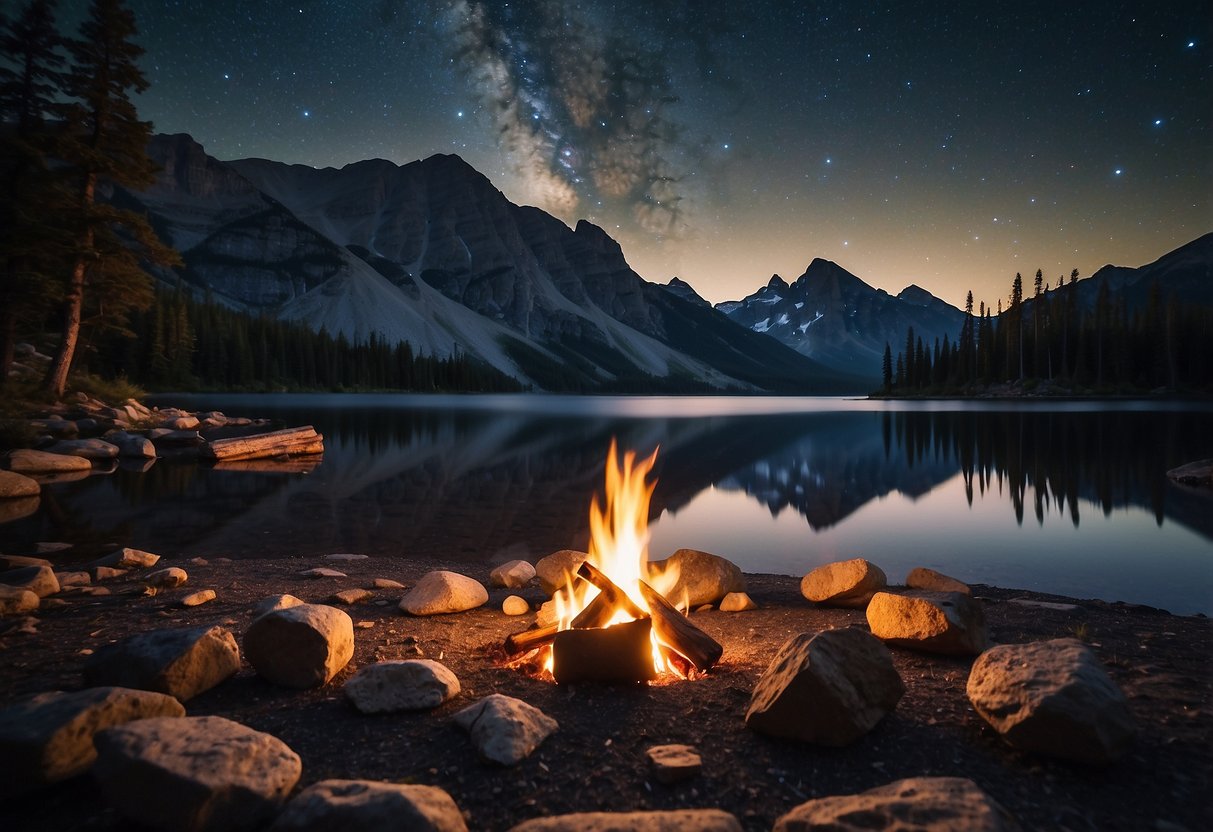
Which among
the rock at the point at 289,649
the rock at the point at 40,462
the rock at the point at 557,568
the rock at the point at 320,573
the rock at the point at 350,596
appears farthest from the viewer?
the rock at the point at 40,462

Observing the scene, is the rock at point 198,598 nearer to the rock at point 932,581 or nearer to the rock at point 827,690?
the rock at point 827,690

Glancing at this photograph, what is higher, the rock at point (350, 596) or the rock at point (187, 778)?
the rock at point (187, 778)

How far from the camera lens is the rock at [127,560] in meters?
9.26

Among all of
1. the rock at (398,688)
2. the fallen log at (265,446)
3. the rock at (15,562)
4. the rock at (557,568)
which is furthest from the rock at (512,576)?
the fallen log at (265,446)

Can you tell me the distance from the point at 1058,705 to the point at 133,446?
3194cm

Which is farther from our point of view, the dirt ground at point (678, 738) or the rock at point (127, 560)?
the rock at point (127, 560)

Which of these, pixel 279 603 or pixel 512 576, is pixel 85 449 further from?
pixel 279 603

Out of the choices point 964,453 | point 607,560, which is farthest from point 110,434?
point 964,453

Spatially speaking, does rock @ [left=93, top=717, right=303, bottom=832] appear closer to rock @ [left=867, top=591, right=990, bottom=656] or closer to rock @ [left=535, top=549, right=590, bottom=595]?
rock @ [left=535, top=549, right=590, bottom=595]

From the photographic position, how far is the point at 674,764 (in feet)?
11.9

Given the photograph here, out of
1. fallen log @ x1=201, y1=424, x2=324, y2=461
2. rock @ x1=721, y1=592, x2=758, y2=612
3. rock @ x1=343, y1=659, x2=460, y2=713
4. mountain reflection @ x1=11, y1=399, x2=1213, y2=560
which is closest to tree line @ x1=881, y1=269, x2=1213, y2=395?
mountain reflection @ x1=11, y1=399, x2=1213, y2=560

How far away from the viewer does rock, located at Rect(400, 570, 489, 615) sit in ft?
23.7

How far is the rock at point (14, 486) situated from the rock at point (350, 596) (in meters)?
14.2

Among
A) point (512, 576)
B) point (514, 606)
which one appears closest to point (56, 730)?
point (514, 606)
